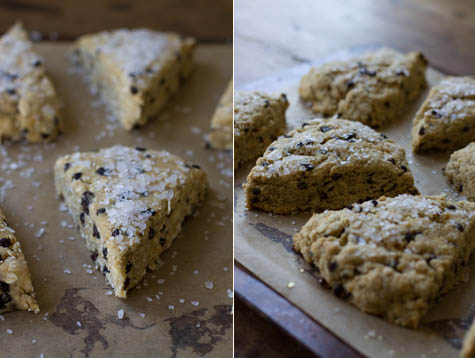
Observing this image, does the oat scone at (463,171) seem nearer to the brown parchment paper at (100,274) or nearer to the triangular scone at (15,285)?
the brown parchment paper at (100,274)

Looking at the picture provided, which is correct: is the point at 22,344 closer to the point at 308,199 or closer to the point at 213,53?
the point at 308,199

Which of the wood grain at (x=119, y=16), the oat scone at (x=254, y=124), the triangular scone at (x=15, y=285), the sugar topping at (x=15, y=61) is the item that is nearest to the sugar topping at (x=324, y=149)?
the oat scone at (x=254, y=124)

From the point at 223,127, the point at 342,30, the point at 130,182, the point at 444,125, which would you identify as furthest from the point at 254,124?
the point at 342,30

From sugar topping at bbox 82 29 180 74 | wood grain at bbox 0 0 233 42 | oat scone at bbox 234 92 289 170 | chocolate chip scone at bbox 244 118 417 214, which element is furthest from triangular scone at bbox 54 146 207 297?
wood grain at bbox 0 0 233 42

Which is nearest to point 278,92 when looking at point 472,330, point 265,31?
point 265,31

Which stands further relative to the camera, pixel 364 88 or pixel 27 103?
pixel 27 103

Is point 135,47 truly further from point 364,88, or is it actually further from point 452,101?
point 452,101

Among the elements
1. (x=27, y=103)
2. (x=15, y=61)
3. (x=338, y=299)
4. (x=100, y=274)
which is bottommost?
(x=100, y=274)
